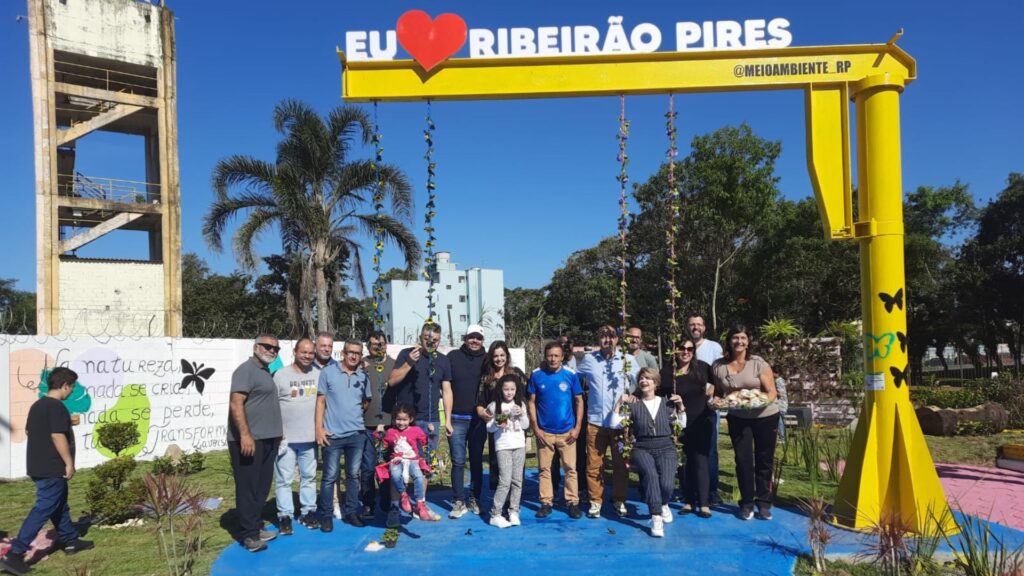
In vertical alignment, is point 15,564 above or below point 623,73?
below

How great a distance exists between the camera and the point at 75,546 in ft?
17.8

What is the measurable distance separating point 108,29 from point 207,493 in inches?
681

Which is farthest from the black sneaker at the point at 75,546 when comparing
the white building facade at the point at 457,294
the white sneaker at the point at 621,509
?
the white building facade at the point at 457,294

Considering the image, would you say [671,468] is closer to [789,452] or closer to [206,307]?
[789,452]

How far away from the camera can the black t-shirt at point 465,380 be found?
6.45m

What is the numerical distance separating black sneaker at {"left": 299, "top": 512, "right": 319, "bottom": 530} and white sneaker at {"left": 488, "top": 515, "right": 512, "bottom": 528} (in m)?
1.59

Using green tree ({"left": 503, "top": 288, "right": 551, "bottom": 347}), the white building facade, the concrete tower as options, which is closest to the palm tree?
the concrete tower

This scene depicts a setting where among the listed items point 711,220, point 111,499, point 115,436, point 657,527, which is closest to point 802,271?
point 711,220

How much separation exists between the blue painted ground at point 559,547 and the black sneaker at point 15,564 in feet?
4.47

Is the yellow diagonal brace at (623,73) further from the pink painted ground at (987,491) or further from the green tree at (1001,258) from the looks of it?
the green tree at (1001,258)

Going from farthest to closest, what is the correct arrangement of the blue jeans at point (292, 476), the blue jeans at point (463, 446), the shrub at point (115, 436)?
the shrub at point (115, 436), the blue jeans at point (463, 446), the blue jeans at point (292, 476)

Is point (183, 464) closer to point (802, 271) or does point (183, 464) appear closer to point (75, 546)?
point (75, 546)

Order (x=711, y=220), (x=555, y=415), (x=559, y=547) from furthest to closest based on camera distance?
(x=711, y=220)
(x=555, y=415)
(x=559, y=547)

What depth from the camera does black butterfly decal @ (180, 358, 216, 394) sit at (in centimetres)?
1053
